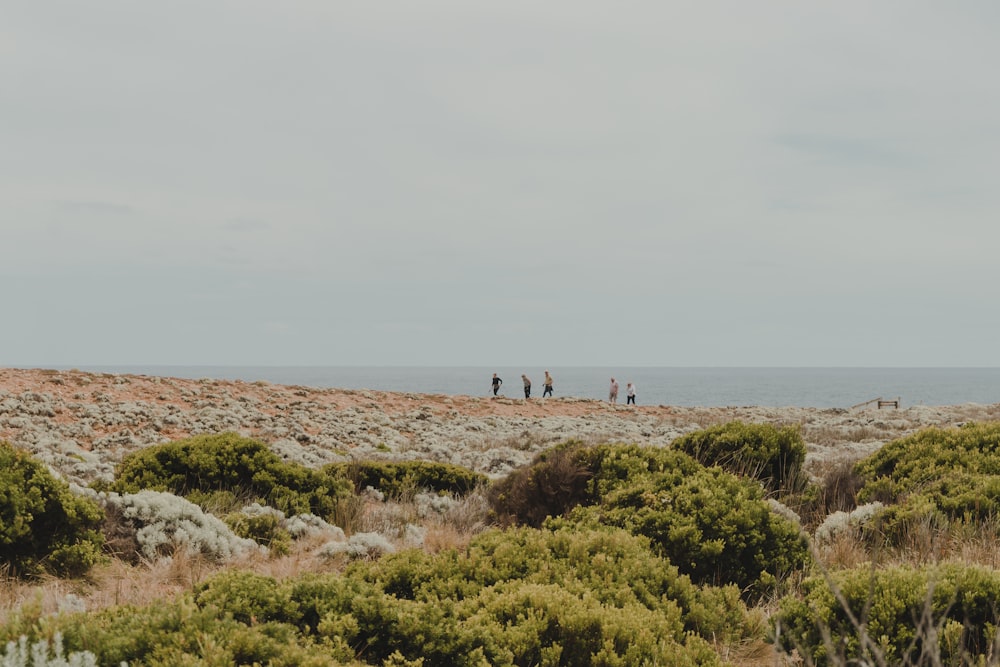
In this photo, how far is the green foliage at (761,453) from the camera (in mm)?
10492

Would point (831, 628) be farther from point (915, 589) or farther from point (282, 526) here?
point (282, 526)

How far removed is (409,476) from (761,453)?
5.74m

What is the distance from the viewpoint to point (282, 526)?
9.10 metres

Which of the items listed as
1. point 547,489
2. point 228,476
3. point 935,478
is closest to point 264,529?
point 228,476

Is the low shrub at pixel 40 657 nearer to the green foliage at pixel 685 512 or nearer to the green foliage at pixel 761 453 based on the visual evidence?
the green foliage at pixel 685 512

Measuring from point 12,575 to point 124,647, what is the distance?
4147 mm

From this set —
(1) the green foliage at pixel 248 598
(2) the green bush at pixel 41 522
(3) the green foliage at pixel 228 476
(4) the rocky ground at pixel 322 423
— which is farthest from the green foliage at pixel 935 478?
(2) the green bush at pixel 41 522

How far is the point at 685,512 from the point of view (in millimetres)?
7426

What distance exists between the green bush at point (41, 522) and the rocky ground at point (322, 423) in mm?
5474

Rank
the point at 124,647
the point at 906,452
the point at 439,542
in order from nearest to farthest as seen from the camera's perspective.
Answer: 1. the point at 124,647
2. the point at 439,542
3. the point at 906,452

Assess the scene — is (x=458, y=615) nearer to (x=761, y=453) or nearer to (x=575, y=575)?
(x=575, y=575)

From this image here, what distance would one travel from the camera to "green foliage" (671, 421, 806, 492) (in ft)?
34.4

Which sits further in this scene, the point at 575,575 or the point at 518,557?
the point at 518,557

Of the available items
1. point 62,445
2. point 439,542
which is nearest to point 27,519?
point 439,542
